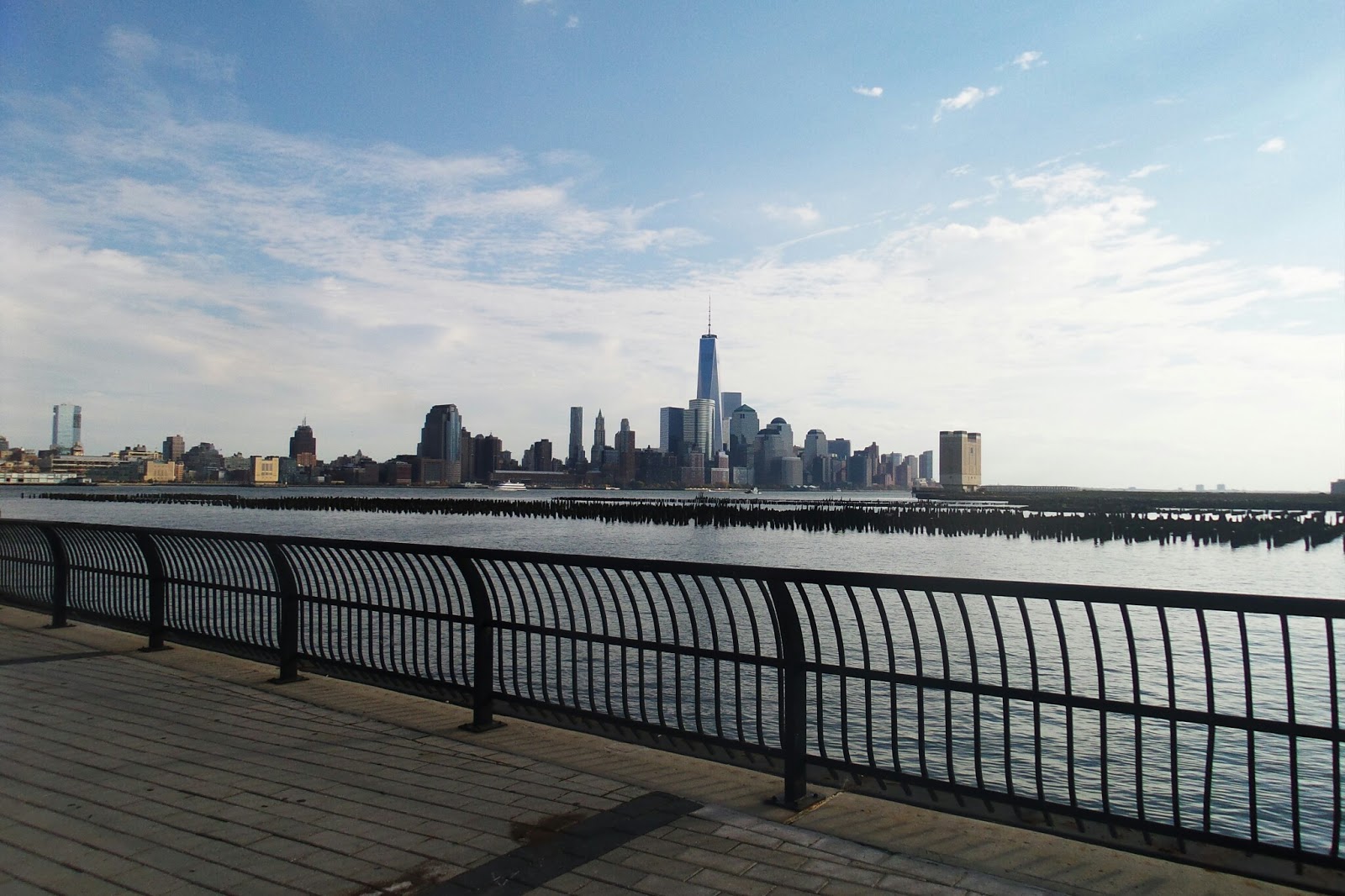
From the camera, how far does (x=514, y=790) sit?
5.67 metres

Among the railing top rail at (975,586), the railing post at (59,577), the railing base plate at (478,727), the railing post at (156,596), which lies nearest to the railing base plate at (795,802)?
the railing top rail at (975,586)

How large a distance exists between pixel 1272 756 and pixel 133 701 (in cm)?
1437

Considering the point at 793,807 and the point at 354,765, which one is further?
the point at 354,765

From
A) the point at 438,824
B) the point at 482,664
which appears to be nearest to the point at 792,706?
the point at 438,824

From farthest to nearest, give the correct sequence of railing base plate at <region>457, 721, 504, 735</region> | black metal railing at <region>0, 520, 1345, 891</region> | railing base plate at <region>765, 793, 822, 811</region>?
railing base plate at <region>457, 721, 504, 735</region> → railing base plate at <region>765, 793, 822, 811</region> → black metal railing at <region>0, 520, 1345, 891</region>

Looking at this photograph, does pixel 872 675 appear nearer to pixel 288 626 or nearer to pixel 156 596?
pixel 288 626

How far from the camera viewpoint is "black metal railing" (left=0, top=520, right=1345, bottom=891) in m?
4.68

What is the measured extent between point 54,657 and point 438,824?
7581mm

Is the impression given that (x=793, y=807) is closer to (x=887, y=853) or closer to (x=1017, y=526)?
(x=887, y=853)

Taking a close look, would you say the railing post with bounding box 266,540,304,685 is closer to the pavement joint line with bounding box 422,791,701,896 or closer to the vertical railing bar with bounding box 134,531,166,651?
the vertical railing bar with bounding box 134,531,166,651

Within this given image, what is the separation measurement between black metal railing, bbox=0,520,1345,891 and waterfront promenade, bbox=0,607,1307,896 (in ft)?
0.84

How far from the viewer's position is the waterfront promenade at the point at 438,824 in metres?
4.35

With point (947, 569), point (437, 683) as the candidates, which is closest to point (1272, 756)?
point (437, 683)

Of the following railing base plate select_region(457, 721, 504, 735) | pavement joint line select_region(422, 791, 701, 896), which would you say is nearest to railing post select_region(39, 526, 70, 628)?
railing base plate select_region(457, 721, 504, 735)
